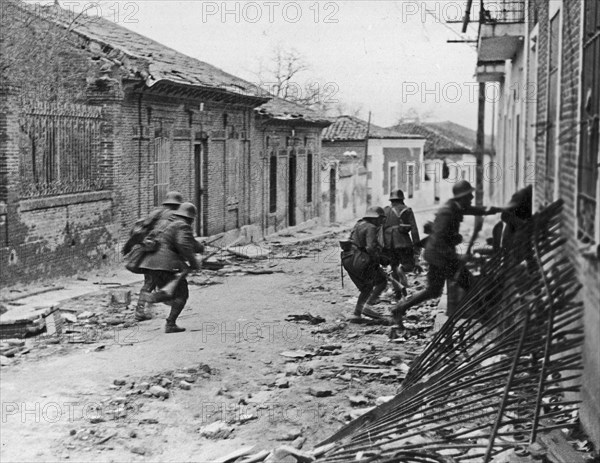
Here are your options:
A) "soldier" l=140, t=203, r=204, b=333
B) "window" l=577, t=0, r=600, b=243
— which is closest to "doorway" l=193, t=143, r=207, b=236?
"soldier" l=140, t=203, r=204, b=333

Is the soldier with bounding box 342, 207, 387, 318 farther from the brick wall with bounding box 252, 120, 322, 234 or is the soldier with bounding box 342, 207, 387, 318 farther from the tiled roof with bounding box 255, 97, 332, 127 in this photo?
the brick wall with bounding box 252, 120, 322, 234

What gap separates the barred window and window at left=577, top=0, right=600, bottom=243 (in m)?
9.16

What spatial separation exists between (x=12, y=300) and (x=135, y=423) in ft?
18.6

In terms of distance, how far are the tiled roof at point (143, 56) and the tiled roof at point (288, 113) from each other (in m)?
0.60

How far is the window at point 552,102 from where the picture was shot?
7.36m

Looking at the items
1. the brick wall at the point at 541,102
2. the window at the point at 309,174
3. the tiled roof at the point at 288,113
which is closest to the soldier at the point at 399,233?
the brick wall at the point at 541,102

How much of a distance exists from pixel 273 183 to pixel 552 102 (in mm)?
14005

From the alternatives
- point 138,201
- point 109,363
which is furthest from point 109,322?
point 138,201

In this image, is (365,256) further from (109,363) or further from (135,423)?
(109,363)

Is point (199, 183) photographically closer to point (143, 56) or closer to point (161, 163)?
point (161, 163)

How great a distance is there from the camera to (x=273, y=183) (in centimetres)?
2128

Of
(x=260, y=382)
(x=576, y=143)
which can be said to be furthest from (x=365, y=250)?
(x=260, y=382)

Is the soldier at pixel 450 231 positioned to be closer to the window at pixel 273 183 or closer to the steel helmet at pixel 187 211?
the steel helmet at pixel 187 211

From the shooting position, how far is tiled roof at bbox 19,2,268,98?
37.3ft
